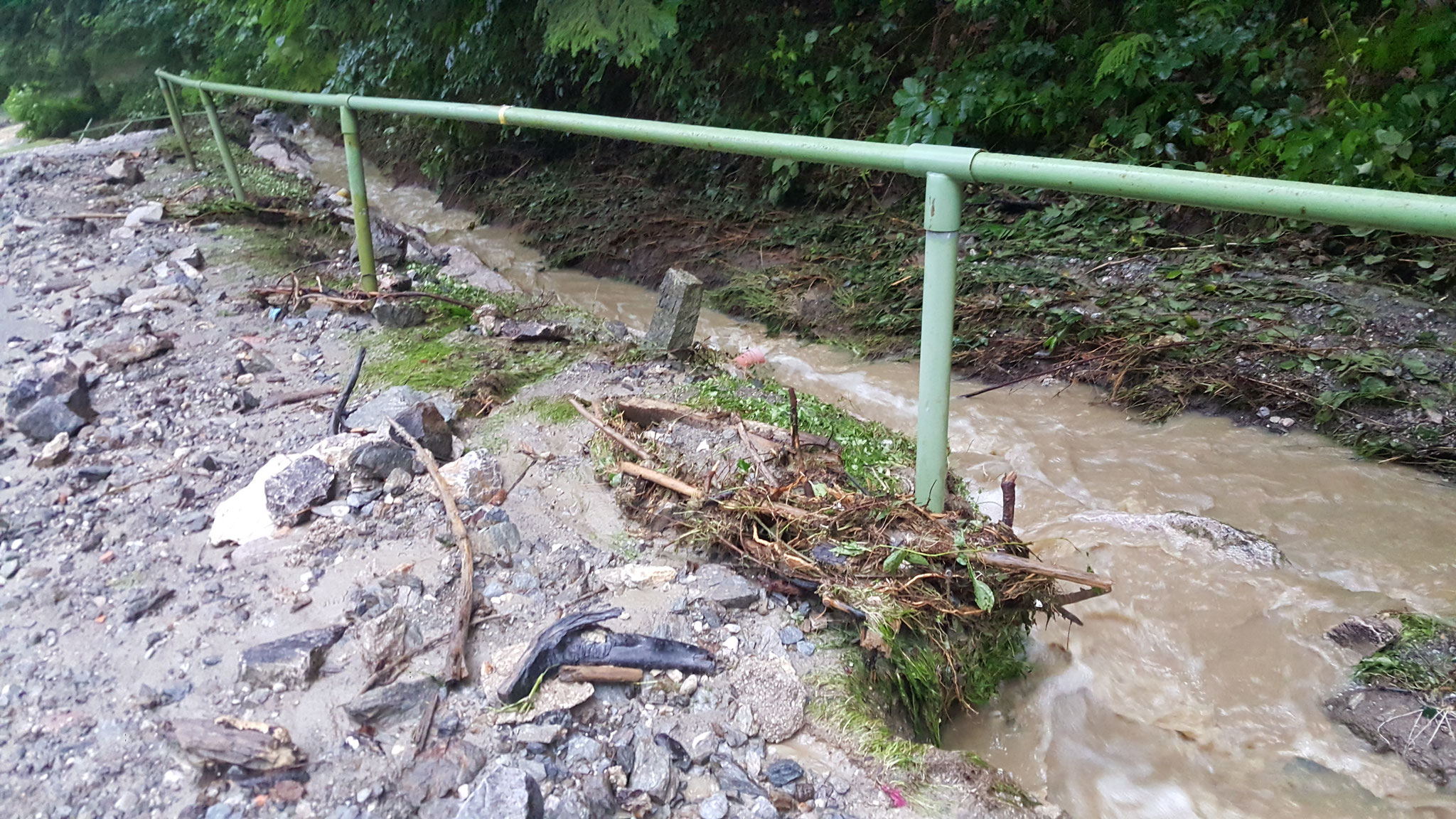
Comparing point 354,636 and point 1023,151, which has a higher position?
point 1023,151

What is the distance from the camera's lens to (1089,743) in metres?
2.05

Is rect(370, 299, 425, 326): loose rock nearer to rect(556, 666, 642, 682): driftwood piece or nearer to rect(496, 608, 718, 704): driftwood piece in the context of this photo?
rect(496, 608, 718, 704): driftwood piece

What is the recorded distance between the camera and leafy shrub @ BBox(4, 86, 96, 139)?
1148cm

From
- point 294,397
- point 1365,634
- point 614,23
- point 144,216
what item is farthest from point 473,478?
point 144,216

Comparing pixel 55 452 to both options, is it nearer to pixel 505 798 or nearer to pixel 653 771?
pixel 505 798

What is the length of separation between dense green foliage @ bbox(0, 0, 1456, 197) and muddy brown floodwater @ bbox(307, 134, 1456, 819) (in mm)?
1946

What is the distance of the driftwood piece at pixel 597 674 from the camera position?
163 centimetres

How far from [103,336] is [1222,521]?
4.40 meters

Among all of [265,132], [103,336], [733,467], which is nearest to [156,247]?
[103,336]

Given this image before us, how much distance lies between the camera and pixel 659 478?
2.21m

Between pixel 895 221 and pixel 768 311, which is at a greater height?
pixel 895 221

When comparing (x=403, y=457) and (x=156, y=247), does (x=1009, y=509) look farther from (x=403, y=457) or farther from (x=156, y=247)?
(x=156, y=247)

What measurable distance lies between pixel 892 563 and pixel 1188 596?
4.73 ft

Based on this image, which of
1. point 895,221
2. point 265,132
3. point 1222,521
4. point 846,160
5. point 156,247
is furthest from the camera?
point 265,132
